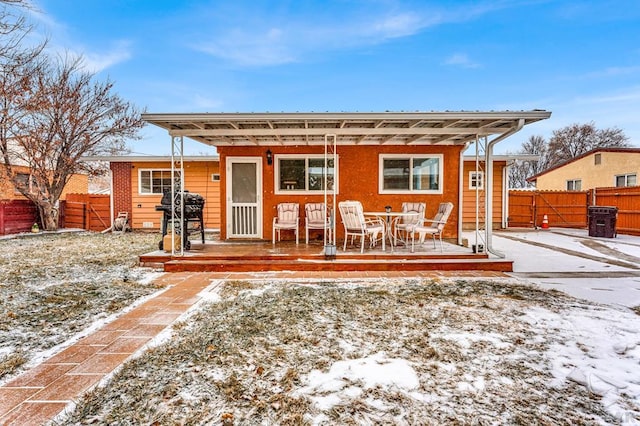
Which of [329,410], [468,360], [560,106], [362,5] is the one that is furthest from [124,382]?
[560,106]

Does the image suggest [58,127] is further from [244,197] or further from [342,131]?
[342,131]

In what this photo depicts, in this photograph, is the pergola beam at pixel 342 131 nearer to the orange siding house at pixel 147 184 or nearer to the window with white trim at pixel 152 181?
the orange siding house at pixel 147 184

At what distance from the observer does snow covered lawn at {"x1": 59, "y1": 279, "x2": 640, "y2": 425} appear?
Answer: 1765 mm

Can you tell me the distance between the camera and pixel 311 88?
1759cm

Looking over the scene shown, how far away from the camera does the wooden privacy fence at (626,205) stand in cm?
1037

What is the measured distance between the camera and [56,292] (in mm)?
4059

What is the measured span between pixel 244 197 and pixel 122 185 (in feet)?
22.6

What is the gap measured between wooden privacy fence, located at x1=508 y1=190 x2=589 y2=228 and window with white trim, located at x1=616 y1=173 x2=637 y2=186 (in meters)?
2.21

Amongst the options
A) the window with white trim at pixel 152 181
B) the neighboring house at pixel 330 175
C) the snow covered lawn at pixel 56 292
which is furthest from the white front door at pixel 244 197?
the window with white trim at pixel 152 181

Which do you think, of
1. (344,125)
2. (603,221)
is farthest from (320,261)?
(603,221)

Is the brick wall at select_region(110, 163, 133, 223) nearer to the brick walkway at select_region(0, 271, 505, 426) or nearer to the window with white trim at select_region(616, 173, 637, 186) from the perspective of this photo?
the brick walkway at select_region(0, 271, 505, 426)

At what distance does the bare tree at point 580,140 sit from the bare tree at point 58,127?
98.1 feet

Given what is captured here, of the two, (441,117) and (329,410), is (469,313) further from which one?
(441,117)

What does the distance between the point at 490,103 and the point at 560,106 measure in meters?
3.54
